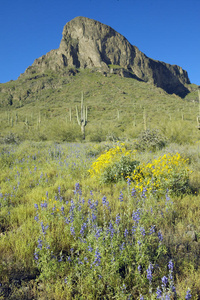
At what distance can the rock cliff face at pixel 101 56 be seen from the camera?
329 ft

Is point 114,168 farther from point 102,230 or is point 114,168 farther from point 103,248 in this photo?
point 103,248

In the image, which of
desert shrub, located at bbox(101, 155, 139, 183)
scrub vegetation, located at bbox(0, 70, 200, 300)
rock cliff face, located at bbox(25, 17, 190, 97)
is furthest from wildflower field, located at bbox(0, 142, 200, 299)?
rock cliff face, located at bbox(25, 17, 190, 97)

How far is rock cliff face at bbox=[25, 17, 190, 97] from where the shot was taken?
100 metres

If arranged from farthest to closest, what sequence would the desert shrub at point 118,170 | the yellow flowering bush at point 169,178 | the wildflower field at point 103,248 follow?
the desert shrub at point 118,170 → the yellow flowering bush at point 169,178 → the wildflower field at point 103,248

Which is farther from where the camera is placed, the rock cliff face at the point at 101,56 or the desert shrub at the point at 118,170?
the rock cliff face at the point at 101,56

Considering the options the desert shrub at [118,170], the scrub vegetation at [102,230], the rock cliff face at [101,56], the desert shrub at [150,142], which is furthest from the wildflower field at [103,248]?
the rock cliff face at [101,56]

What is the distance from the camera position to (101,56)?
108m

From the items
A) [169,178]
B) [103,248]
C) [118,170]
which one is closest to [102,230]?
[103,248]

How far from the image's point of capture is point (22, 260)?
2154 mm

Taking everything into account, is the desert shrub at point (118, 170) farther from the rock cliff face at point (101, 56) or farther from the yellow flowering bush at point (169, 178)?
the rock cliff face at point (101, 56)

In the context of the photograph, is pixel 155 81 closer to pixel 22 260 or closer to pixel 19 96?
pixel 19 96

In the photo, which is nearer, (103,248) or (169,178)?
(103,248)

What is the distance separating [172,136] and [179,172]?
11317 mm

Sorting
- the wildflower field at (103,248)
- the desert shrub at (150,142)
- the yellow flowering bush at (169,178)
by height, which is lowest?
the wildflower field at (103,248)
